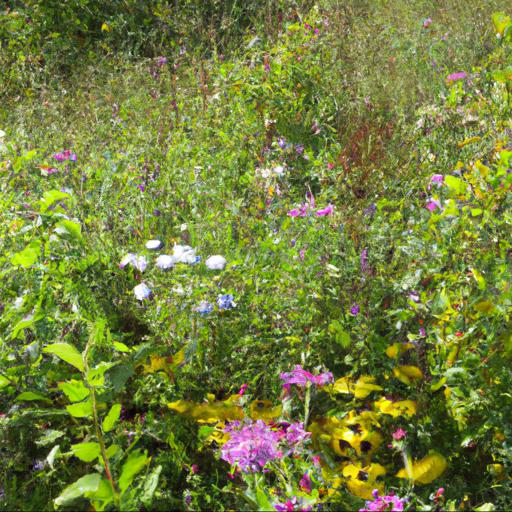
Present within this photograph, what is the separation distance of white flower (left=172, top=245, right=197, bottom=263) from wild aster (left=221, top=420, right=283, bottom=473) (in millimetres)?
628

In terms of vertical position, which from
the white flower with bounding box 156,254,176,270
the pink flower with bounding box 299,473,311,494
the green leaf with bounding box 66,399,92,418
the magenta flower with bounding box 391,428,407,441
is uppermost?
the green leaf with bounding box 66,399,92,418

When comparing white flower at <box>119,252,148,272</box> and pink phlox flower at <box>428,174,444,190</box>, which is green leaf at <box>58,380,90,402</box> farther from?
pink phlox flower at <box>428,174,444,190</box>

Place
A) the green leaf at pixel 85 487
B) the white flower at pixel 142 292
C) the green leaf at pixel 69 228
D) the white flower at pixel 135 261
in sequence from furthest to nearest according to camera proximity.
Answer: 1. the white flower at pixel 135 261
2. the white flower at pixel 142 292
3. the green leaf at pixel 69 228
4. the green leaf at pixel 85 487

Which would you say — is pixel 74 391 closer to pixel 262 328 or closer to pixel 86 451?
pixel 86 451

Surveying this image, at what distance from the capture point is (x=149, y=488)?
1.27 m

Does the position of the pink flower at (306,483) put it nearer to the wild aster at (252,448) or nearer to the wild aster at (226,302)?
Result: the wild aster at (252,448)

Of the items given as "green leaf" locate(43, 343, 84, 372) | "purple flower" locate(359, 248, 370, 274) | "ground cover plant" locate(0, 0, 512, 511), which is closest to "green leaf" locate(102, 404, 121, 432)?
"ground cover plant" locate(0, 0, 512, 511)

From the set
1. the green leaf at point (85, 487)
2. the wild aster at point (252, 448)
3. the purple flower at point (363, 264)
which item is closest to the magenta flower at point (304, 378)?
the wild aster at point (252, 448)

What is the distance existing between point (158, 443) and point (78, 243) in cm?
68

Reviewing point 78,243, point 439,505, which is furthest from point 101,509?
point 78,243

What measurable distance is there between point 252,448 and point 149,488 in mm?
256

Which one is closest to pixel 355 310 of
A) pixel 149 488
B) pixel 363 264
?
pixel 363 264

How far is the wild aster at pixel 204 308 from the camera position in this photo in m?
1.74

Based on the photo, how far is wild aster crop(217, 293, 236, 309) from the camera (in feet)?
5.80
